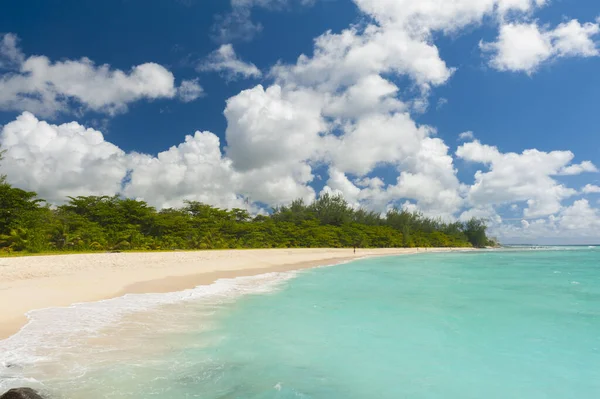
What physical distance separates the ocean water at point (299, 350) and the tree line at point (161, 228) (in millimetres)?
17518

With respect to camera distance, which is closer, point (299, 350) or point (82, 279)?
point (299, 350)

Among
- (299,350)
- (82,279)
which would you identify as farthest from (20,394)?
(82,279)

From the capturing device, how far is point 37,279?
503 inches

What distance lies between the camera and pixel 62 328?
775cm

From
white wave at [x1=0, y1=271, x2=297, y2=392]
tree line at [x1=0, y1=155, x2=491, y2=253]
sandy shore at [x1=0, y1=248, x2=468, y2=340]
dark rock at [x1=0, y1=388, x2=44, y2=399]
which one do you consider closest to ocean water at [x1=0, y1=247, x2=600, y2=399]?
white wave at [x1=0, y1=271, x2=297, y2=392]

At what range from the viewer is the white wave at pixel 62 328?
216 inches

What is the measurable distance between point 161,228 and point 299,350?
32.7 meters

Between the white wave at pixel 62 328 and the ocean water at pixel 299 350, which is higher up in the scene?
the white wave at pixel 62 328

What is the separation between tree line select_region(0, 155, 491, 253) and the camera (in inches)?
925

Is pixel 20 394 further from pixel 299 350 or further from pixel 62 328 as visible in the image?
pixel 299 350

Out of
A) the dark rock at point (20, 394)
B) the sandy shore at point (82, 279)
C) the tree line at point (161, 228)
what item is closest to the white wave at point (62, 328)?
the sandy shore at point (82, 279)

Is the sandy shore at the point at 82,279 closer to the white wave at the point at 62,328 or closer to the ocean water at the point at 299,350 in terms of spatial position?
the white wave at the point at 62,328

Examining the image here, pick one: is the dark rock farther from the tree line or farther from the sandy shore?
the tree line

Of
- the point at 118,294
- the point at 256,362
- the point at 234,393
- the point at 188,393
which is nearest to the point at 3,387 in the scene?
the point at 188,393
